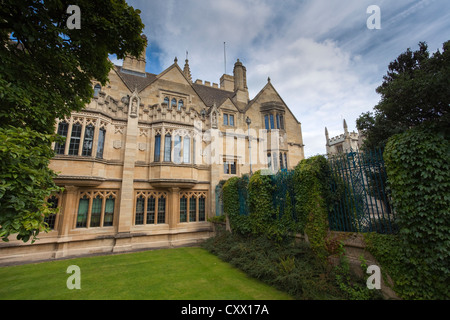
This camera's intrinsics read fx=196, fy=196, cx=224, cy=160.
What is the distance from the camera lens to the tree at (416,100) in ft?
16.4

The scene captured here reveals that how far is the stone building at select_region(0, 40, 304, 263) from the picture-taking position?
12.2m

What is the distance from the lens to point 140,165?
1481cm

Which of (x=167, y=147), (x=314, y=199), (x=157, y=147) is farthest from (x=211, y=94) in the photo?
(x=314, y=199)

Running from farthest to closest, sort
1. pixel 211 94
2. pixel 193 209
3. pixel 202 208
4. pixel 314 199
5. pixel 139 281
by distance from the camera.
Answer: pixel 211 94 < pixel 202 208 < pixel 193 209 < pixel 139 281 < pixel 314 199

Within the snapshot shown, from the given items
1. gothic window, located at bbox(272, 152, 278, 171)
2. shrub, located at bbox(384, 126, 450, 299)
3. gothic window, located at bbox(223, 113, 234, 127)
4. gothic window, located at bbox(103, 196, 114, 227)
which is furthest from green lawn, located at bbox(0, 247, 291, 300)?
gothic window, located at bbox(223, 113, 234, 127)

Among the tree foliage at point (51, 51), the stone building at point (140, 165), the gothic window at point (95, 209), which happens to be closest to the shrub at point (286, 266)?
the stone building at point (140, 165)

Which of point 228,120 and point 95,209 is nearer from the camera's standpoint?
point 95,209

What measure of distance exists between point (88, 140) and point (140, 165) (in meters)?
3.68

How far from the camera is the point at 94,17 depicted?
6.08 m

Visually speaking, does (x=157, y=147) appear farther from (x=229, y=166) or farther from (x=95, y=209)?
(x=229, y=166)

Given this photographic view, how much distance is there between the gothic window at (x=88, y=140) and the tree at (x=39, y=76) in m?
6.96
